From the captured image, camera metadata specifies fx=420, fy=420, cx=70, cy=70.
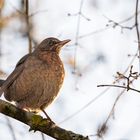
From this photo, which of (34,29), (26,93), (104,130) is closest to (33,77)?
(26,93)

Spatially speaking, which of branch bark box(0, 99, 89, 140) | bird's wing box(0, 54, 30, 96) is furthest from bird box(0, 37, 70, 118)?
branch bark box(0, 99, 89, 140)

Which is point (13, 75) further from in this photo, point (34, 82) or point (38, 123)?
point (38, 123)

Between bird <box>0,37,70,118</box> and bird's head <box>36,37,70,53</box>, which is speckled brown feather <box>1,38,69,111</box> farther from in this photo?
bird's head <box>36,37,70,53</box>

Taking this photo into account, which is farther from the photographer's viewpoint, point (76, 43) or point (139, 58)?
point (76, 43)

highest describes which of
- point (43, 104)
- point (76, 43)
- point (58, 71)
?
point (76, 43)

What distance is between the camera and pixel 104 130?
4527mm

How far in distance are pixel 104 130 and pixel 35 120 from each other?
3.03 ft

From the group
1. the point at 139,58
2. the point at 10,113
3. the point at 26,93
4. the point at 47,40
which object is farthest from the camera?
the point at 47,40

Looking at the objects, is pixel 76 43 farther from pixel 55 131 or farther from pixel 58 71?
pixel 55 131

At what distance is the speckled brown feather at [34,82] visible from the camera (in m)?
5.14

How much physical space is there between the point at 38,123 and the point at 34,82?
1.24m

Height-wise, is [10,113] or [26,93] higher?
[10,113]

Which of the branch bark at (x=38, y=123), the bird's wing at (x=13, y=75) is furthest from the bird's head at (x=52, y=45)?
the branch bark at (x=38, y=123)

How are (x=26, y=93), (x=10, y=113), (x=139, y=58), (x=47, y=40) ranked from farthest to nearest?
(x=47, y=40), (x=26, y=93), (x=139, y=58), (x=10, y=113)
